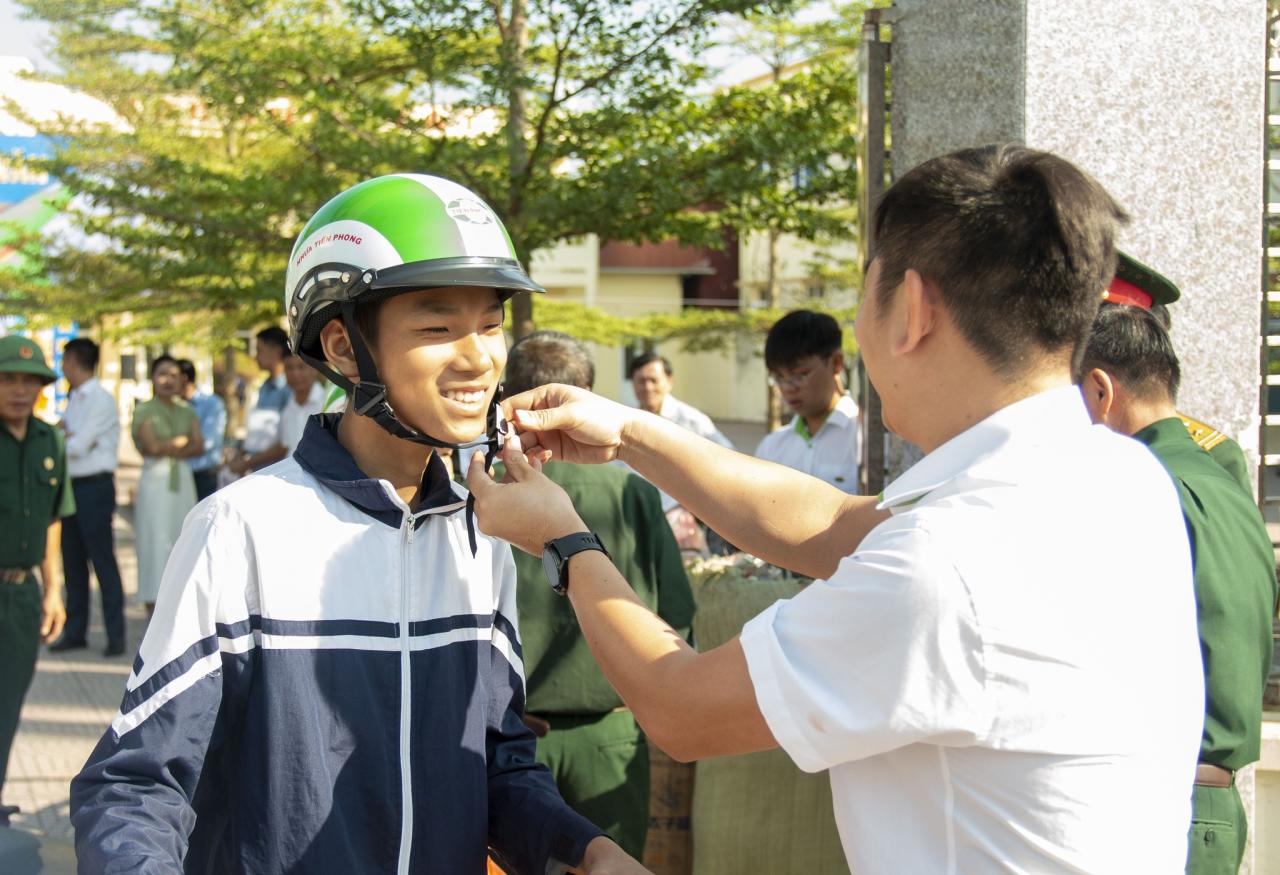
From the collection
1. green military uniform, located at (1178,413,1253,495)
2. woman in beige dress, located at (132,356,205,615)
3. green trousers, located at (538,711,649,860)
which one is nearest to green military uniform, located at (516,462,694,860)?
green trousers, located at (538,711,649,860)

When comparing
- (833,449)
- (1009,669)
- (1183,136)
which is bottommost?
(833,449)

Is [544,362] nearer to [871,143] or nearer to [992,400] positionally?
[871,143]

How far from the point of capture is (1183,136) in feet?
14.8

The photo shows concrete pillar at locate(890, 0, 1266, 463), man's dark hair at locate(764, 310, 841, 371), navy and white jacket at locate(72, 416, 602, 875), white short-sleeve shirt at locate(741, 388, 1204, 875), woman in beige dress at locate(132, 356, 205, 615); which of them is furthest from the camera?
woman in beige dress at locate(132, 356, 205, 615)

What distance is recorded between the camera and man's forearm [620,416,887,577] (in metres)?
2.83

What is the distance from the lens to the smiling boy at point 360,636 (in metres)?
2.11

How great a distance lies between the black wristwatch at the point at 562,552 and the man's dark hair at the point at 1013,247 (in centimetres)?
75

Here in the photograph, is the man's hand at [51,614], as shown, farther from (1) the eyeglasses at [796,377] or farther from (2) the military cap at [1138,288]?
(2) the military cap at [1138,288]

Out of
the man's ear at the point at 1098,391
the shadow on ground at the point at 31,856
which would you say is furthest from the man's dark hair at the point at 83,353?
the man's ear at the point at 1098,391

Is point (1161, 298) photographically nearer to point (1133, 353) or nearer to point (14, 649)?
point (1133, 353)

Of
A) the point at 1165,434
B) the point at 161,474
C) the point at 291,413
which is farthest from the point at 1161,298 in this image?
the point at 161,474

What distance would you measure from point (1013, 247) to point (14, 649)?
591cm

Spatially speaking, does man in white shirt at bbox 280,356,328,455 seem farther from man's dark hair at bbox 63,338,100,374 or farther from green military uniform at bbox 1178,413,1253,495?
green military uniform at bbox 1178,413,1253,495

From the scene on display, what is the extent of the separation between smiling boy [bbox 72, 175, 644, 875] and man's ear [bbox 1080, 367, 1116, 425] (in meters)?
1.67
